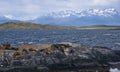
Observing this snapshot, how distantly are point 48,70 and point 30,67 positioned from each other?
181 cm

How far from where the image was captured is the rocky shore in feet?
119

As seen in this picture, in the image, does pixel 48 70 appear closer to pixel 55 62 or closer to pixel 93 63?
pixel 55 62

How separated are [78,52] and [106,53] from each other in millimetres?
3967

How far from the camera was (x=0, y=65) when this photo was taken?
118ft

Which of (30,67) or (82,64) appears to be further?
(82,64)

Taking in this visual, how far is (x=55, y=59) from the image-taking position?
38094 millimetres

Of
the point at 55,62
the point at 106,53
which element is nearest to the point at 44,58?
the point at 55,62

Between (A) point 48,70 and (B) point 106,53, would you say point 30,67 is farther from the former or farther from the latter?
(B) point 106,53

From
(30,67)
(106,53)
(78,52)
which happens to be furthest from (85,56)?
(30,67)

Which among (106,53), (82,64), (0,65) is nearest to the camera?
(0,65)

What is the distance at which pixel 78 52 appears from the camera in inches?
1578

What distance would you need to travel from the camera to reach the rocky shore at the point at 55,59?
119 ft

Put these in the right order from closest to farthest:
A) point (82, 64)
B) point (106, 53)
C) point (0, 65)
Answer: point (0, 65), point (82, 64), point (106, 53)

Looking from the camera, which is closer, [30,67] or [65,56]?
[30,67]
